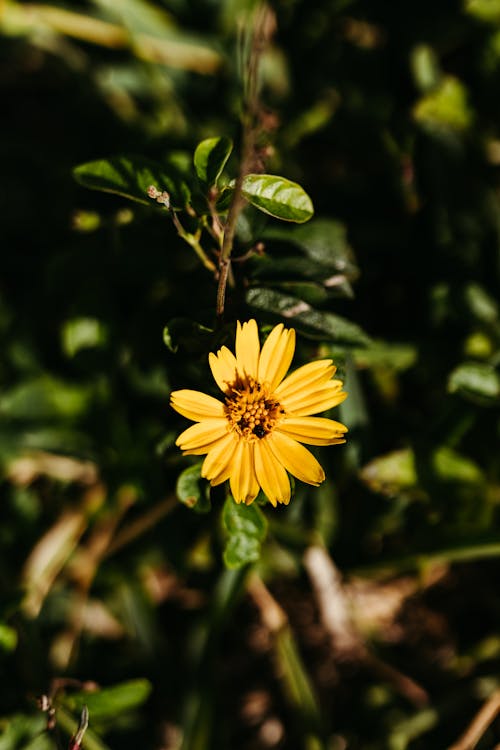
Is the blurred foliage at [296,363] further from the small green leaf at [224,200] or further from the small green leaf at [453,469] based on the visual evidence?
the small green leaf at [224,200]

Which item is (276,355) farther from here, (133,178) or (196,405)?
(133,178)

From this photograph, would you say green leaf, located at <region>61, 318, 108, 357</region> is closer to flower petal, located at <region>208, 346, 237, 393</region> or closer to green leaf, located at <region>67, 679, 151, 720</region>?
flower petal, located at <region>208, 346, 237, 393</region>

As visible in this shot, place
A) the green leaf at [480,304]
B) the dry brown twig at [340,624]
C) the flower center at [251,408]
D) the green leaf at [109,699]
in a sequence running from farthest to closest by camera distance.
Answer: the dry brown twig at [340,624]
the green leaf at [480,304]
the green leaf at [109,699]
the flower center at [251,408]

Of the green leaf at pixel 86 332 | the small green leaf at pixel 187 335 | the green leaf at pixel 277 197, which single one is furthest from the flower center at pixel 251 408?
the green leaf at pixel 86 332

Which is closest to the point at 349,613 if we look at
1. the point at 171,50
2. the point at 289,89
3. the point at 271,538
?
the point at 271,538

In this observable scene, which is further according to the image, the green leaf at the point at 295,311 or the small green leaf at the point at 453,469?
the small green leaf at the point at 453,469

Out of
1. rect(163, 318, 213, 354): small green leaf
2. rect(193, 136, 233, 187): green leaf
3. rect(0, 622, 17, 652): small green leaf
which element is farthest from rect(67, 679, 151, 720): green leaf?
rect(193, 136, 233, 187): green leaf
